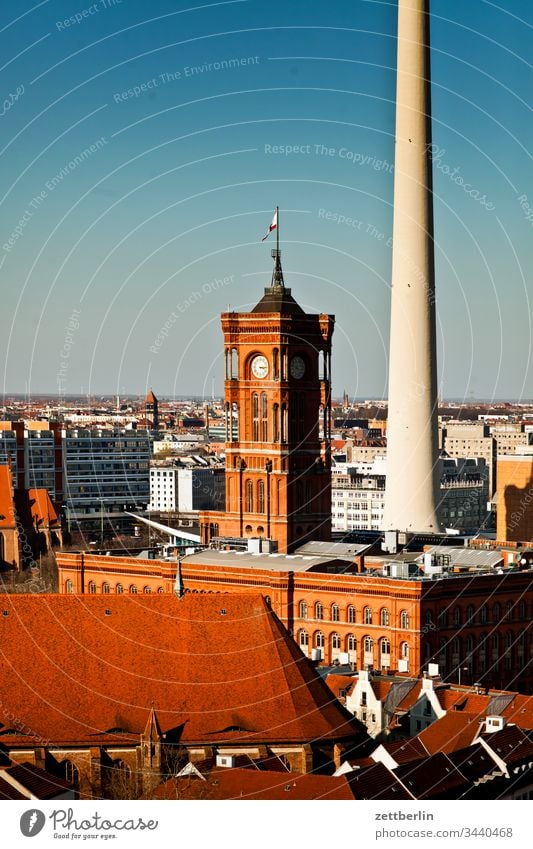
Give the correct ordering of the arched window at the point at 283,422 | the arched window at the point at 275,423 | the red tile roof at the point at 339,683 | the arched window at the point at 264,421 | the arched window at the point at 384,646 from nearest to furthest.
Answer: the red tile roof at the point at 339,683 < the arched window at the point at 384,646 < the arched window at the point at 283,422 < the arched window at the point at 275,423 < the arched window at the point at 264,421

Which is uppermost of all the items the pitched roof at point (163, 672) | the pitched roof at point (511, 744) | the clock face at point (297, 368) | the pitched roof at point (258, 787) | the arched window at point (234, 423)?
the clock face at point (297, 368)

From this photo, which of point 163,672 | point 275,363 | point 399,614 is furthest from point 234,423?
point 163,672

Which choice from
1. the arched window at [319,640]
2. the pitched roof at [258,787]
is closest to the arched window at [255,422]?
the arched window at [319,640]

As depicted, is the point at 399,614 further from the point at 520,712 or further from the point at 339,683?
the point at 520,712

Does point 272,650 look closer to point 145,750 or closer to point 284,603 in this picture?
point 145,750

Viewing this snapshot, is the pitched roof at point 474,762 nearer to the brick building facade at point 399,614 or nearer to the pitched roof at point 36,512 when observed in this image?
the brick building facade at point 399,614
